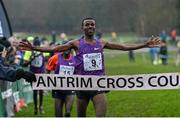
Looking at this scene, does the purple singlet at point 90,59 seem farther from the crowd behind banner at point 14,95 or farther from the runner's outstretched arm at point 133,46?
the crowd behind banner at point 14,95

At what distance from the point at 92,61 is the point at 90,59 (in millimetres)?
52

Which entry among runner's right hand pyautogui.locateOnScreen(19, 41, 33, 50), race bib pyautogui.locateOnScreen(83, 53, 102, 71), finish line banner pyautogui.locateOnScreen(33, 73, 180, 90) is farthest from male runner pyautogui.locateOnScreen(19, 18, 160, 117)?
runner's right hand pyautogui.locateOnScreen(19, 41, 33, 50)

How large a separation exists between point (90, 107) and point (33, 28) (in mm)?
43126

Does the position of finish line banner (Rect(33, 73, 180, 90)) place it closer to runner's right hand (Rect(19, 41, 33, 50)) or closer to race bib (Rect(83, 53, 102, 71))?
race bib (Rect(83, 53, 102, 71))

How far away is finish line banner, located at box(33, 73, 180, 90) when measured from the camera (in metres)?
10.1

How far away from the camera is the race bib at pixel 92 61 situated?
1022 centimetres

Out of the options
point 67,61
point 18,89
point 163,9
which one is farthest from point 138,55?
point 67,61

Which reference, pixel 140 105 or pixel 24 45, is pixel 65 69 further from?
pixel 140 105

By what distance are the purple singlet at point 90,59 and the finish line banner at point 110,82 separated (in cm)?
13

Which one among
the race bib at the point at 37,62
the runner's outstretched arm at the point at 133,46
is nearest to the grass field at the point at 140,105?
the race bib at the point at 37,62

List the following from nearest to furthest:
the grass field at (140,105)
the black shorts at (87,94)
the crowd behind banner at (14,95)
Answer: the black shorts at (87,94), the crowd behind banner at (14,95), the grass field at (140,105)

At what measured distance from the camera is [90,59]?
10234 mm

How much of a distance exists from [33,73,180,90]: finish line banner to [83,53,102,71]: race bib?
0.56 feet

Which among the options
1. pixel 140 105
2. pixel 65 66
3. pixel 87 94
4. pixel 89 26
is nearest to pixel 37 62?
pixel 140 105
